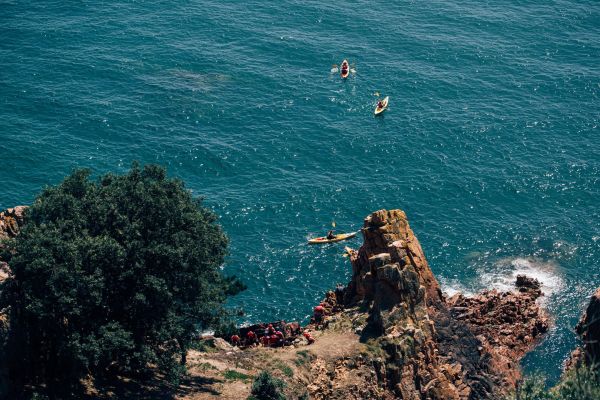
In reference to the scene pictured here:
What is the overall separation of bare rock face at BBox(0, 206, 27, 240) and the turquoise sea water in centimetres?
3113

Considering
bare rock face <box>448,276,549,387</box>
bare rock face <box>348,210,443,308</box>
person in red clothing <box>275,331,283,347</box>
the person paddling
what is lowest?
bare rock face <box>448,276,549,387</box>

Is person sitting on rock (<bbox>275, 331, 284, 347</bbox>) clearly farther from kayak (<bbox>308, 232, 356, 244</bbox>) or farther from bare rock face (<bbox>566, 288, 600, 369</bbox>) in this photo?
bare rock face (<bbox>566, 288, 600, 369</bbox>)

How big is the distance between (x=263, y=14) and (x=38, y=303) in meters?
119

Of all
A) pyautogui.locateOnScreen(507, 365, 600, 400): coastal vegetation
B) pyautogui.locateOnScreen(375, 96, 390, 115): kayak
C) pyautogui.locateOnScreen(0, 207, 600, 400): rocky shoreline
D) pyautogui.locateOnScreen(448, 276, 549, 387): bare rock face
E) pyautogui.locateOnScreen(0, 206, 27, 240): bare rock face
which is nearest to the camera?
pyautogui.locateOnScreen(507, 365, 600, 400): coastal vegetation

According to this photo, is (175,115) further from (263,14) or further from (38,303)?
(38,303)

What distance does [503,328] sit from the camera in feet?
316

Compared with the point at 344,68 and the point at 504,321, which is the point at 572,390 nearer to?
the point at 504,321

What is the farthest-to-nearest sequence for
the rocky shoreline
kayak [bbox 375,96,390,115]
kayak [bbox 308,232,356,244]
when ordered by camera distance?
kayak [bbox 375,96,390,115] → kayak [bbox 308,232,356,244] → the rocky shoreline

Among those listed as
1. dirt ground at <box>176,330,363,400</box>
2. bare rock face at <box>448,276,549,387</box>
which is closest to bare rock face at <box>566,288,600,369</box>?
bare rock face at <box>448,276,549,387</box>

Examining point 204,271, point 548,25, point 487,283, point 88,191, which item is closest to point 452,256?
point 487,283

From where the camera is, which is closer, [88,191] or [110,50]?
[88,191]

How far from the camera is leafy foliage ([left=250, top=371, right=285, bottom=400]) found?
69.4 meters

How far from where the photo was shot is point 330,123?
137 m

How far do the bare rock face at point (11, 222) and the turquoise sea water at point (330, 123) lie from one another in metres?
31.1
